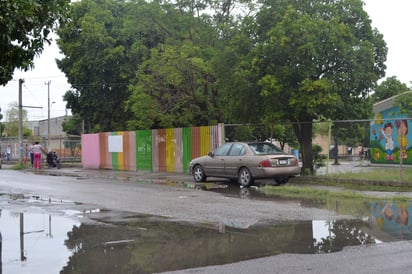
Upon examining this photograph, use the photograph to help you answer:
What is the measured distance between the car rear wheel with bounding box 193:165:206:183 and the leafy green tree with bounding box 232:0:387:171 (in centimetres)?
290

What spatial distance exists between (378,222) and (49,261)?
6153mm

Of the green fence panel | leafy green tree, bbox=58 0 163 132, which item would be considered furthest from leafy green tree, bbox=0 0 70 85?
the green fence panel

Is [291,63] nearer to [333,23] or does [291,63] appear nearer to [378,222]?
[333,23]

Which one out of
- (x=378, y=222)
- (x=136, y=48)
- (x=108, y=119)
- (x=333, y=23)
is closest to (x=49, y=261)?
(x=378, y=222)

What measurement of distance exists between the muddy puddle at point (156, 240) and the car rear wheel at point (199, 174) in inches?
327

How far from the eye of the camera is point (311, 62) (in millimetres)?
17641

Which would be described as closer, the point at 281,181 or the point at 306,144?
the point at 281,181

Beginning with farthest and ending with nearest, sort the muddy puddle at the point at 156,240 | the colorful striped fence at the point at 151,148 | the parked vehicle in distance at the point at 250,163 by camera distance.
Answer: the colorful striped fence at the point at 151,148
the parked vehicle in distance at the point at 250,163
the muddy puddle at the point at 156,240

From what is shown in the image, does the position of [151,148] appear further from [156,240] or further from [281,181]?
[156,240]

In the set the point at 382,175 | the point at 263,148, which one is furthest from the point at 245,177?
the point at 382,175

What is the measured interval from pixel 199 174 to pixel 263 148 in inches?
125

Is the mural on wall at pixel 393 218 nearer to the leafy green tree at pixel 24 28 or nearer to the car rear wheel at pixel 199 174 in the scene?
the leafy green tree at pixel 24 28

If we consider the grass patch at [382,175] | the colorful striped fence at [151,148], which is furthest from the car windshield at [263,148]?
the colorful striped fence at [151,148]

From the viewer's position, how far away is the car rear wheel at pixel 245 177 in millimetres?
16989
